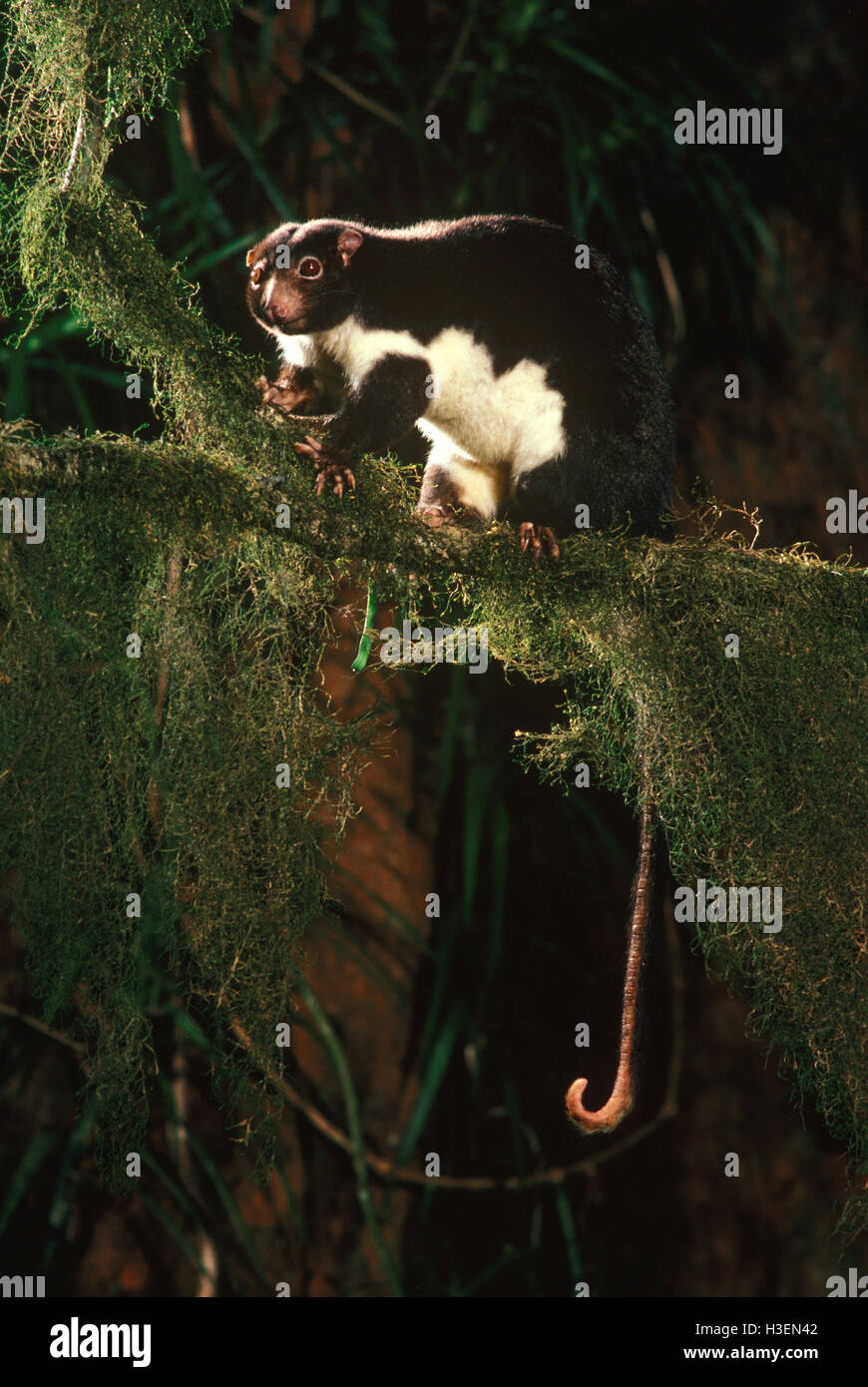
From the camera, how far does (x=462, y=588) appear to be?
1549 mm

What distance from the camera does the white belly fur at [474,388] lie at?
1.61 meters

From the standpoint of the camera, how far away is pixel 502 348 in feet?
5.35

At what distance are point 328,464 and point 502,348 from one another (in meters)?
0.33

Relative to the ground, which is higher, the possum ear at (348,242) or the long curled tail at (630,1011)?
the possum ear at (348,242)

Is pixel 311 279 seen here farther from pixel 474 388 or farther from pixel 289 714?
pixel 289 714

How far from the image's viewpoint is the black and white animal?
1.60 meters

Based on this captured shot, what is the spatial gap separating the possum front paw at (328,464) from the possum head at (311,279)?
0.24 meters

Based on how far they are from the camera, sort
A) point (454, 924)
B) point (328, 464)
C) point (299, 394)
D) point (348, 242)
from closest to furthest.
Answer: point (328, 464) < point (348, 242) < point (299, 394) < point (454, 924)

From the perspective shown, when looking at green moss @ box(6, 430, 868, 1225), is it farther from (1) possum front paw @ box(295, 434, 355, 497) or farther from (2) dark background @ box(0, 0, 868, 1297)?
(2) dark background @ box(0, 0, 868, 1297)

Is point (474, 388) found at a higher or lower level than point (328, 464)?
higher

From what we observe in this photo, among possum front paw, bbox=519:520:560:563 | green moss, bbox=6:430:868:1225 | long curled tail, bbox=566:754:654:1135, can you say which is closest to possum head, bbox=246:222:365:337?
green moss, bbox=6:430:868:1225

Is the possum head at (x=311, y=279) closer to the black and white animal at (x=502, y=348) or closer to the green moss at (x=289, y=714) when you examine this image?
the black and white animal at (x=502, y=348)

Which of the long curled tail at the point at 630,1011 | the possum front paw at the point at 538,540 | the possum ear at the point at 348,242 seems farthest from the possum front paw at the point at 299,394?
the long curled tail at the point at 630,1011

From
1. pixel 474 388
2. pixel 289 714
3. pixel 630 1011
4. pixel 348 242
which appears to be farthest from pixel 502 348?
pixel 630 1011
